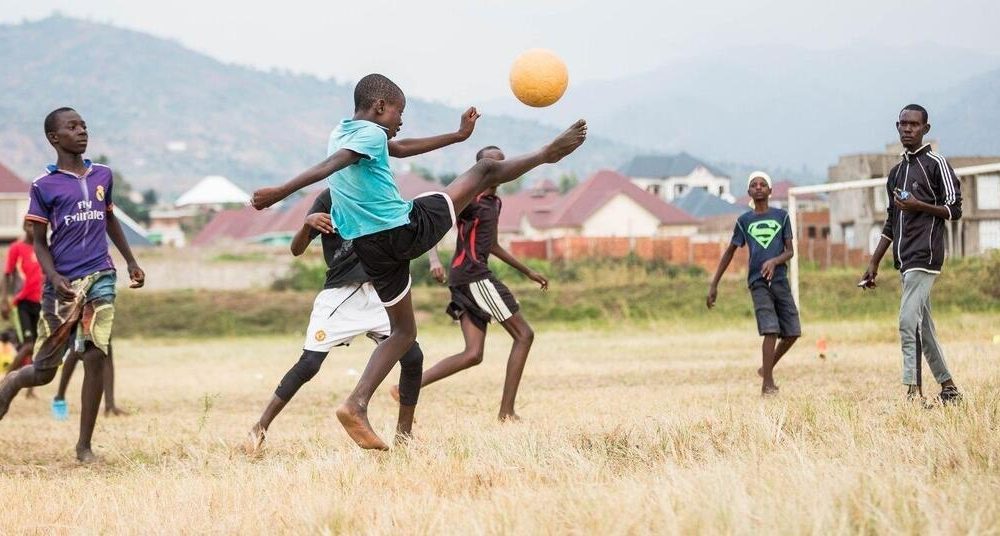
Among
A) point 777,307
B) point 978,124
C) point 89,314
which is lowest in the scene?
point 777,307

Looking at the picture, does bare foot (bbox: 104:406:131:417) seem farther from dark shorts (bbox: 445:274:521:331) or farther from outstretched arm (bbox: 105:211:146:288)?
dark shorts (bbox: 445:274:521:331)

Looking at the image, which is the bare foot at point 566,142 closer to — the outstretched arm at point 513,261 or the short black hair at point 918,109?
the short black hair at point 918,109

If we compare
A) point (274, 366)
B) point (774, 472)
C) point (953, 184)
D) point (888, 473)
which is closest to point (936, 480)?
point (888, 473)

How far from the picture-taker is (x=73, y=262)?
28.8ft

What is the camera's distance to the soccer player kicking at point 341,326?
28.1ft

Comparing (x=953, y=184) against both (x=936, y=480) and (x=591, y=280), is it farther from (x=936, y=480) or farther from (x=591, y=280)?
(x=591, y=280)

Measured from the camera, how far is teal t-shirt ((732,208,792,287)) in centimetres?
1180

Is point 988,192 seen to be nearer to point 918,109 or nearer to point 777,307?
point 777,307

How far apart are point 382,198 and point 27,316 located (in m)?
9.86

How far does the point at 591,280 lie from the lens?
39062 millimetres

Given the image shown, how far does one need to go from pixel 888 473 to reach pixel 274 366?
51.5ft

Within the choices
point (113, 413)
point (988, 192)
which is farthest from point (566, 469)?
point (988, 192)

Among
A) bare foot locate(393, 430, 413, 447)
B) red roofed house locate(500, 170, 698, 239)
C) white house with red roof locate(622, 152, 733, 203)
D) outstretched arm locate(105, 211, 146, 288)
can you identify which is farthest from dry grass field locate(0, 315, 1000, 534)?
white house with red roof locate(622, 152, 733, 203)

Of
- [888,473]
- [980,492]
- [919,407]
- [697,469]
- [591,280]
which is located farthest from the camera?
[591,280]
